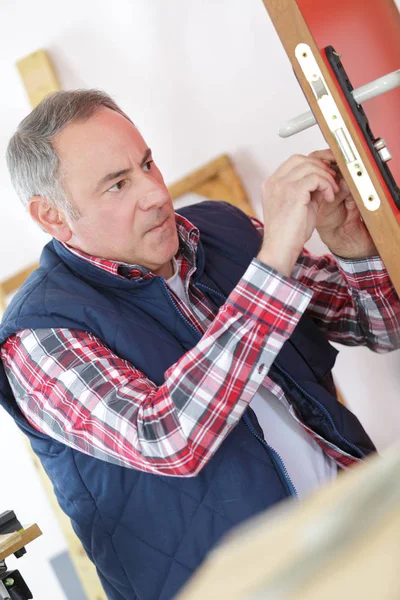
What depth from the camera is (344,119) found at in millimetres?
927

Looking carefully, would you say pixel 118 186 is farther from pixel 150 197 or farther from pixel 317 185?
pixel 317 185

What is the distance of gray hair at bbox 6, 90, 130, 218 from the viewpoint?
4.60 feet

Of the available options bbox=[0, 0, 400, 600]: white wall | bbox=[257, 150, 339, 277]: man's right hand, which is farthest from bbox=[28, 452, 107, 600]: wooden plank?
bbox=[257, 150, 339, 277]: man's right hand

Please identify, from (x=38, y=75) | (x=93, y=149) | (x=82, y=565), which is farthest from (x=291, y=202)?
(x=82, y=565)

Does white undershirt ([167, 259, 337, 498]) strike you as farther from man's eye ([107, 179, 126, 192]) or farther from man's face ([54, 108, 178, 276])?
man's eye ([107, 179, 126, 192])

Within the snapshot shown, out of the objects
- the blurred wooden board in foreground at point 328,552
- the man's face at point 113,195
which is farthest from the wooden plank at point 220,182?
the blurred wooden board in foreground at point 328,552

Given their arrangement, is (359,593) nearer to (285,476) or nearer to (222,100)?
(285,476)

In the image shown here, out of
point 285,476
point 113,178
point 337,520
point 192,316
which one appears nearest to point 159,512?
point 285,476

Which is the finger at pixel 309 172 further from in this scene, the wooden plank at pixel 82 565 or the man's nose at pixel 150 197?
the wooden plank at pixel 82 565

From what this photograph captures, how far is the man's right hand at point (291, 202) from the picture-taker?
43.5 inches

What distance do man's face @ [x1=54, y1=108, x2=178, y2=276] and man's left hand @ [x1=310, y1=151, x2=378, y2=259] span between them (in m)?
0.29

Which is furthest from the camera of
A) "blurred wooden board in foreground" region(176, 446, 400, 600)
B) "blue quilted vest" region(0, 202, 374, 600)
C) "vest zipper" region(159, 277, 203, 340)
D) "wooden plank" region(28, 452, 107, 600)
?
"wooden plank" region(28, 452, 107, 600)

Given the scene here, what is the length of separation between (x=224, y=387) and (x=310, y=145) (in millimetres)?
1181

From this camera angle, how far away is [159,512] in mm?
1280
